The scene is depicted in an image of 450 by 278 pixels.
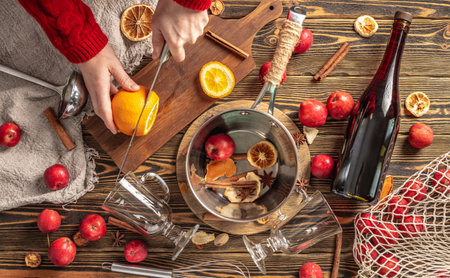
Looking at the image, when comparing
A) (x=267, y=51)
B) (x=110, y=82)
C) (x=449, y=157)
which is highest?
(x=267, y=51)

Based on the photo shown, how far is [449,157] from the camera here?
1.71 metres

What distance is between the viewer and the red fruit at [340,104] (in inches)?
64.7

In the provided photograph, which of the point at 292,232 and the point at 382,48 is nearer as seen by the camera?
the point at 292,232

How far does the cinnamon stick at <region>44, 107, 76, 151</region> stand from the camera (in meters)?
1.61

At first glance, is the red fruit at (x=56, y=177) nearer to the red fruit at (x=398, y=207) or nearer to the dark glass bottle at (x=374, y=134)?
the dark glass bottle at (x=374, y=134)

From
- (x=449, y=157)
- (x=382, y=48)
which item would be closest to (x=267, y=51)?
(x=382, y=48)

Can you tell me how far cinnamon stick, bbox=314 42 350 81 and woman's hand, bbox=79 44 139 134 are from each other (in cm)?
93

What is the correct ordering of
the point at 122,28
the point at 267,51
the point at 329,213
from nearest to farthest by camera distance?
the point at 329,213, the point at 122,28, the point at 267,51

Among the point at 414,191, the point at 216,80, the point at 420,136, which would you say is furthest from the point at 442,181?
the point at 216,80

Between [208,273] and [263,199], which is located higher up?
[263,199]

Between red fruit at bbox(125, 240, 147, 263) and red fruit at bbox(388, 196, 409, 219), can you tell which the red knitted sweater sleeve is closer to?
red fruit at bbox(125, 240, 147, 263)

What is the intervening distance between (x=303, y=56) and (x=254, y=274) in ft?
3.86

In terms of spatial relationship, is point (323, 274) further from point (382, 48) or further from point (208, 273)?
point (382, 48)

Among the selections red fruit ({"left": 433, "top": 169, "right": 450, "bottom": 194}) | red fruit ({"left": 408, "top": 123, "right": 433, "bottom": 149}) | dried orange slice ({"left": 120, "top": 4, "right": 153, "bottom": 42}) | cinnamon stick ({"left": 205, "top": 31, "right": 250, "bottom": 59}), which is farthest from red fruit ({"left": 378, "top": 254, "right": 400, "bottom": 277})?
dried orange slice ({"left": 120, "top": 4, "right": 153, "bottom": 42})
